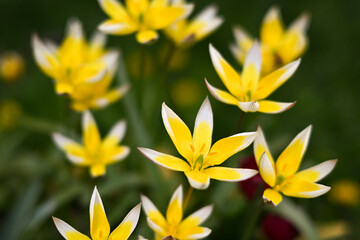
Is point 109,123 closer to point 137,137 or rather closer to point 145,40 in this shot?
point 137,137

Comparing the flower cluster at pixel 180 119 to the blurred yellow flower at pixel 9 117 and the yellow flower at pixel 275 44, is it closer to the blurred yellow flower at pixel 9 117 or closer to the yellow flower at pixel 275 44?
the yellow flower at pixel 275 44

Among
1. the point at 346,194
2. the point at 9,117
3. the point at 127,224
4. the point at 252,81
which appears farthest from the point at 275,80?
the point at 9,117

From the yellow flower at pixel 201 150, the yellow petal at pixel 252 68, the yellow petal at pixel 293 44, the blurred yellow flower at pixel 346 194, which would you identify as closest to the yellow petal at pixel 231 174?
the yellow flower at pixel 201 150

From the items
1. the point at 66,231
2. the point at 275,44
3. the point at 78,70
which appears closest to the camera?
the point at 66,231

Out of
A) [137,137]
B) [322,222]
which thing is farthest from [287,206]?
[137,137]

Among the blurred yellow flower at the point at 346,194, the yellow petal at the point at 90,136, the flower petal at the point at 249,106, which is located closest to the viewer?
the flower petal at the point at 249,106

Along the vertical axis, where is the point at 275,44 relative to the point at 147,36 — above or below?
below

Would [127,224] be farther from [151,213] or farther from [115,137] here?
[115,137]
